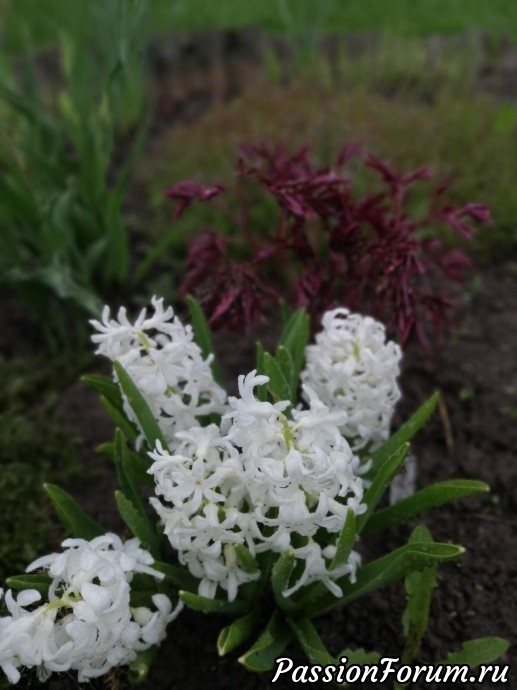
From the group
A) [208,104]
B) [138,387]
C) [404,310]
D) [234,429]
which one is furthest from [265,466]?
[208,104]

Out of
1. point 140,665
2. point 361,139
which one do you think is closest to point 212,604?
point 140,665

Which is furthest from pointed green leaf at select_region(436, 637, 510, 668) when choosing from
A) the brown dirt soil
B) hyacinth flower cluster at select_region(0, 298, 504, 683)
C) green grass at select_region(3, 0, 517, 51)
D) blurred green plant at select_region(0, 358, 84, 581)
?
green grass at select_region(3, 0, 517, 51)

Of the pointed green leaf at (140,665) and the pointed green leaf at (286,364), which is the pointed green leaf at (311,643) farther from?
the pointed green leaf at (286,364)

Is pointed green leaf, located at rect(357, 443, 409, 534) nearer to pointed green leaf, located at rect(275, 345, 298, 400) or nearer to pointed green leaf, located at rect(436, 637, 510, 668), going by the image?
pointed green leaf, located at rect(275, 345, 298, 400)

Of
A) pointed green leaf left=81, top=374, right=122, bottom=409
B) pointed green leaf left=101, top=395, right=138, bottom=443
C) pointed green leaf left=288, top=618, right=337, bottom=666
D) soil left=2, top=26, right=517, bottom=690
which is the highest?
pointed green leaf left=81, top=374, right=122, bottom=409

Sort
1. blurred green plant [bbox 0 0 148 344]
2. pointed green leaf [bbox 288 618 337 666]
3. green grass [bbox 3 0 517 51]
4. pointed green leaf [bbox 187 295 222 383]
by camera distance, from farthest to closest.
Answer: green grass [bbox 3 0 517 51] < blurred green plant [bbox 0 0 148 344] < pointed green leaf [bbox 187 295 222 383] < pointed green leaf [bbox 288 618 337 666]

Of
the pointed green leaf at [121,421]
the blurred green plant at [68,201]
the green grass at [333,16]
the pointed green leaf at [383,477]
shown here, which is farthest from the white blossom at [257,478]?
the green grass at [333,16]
